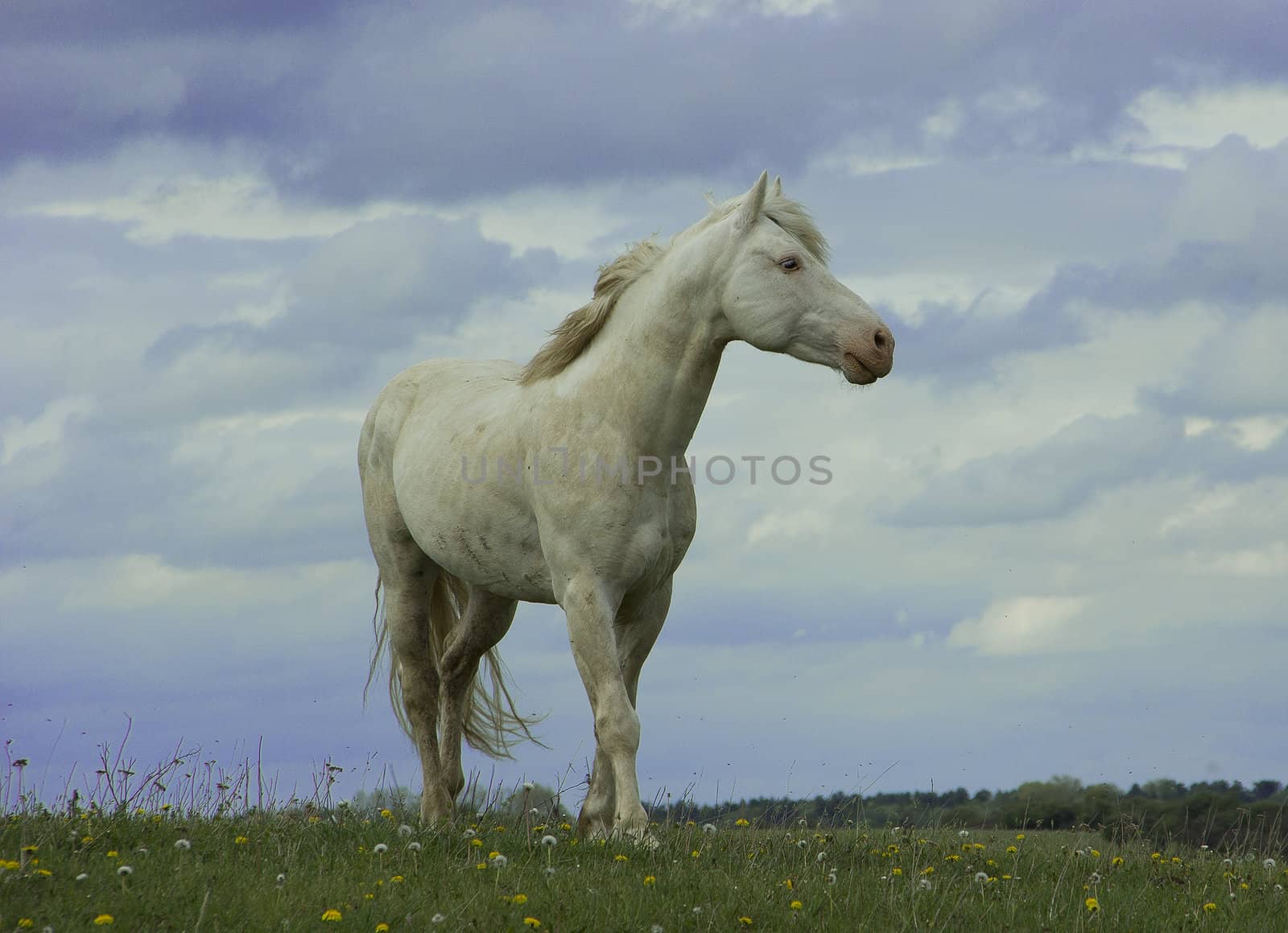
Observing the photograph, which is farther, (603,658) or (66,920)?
(603,658)

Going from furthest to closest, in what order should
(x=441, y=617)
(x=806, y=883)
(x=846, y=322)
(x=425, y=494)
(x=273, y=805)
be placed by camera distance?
(x=441, y=617), (x=425, y=494), (x=273, y=805), (x=846, y=322), (x=806, y=883)

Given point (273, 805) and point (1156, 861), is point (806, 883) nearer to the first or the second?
point (1156, 861)

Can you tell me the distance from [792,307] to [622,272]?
1193 millimetres

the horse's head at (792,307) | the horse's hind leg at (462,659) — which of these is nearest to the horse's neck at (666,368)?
the horse's head at (792,307)

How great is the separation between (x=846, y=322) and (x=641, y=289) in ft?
4.03

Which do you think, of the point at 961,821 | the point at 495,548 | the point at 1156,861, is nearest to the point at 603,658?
the point at 495,548

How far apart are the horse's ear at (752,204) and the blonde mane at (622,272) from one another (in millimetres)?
130

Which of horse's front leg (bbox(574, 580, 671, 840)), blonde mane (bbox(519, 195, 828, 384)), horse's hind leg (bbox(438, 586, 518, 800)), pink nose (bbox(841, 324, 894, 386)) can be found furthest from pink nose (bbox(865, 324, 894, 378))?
horse's hind leg (bbox(438, 586, 518, 800))

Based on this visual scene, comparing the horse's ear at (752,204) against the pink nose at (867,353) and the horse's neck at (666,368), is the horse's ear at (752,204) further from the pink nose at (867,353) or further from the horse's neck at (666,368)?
the pink nose at (867,353)

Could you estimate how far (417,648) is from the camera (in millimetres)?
9188

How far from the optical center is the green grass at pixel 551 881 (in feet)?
16.4

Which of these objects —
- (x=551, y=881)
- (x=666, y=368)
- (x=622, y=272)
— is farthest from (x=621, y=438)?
(x=551, y=881)

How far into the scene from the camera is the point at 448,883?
5602mm

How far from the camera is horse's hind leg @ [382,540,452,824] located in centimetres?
885
